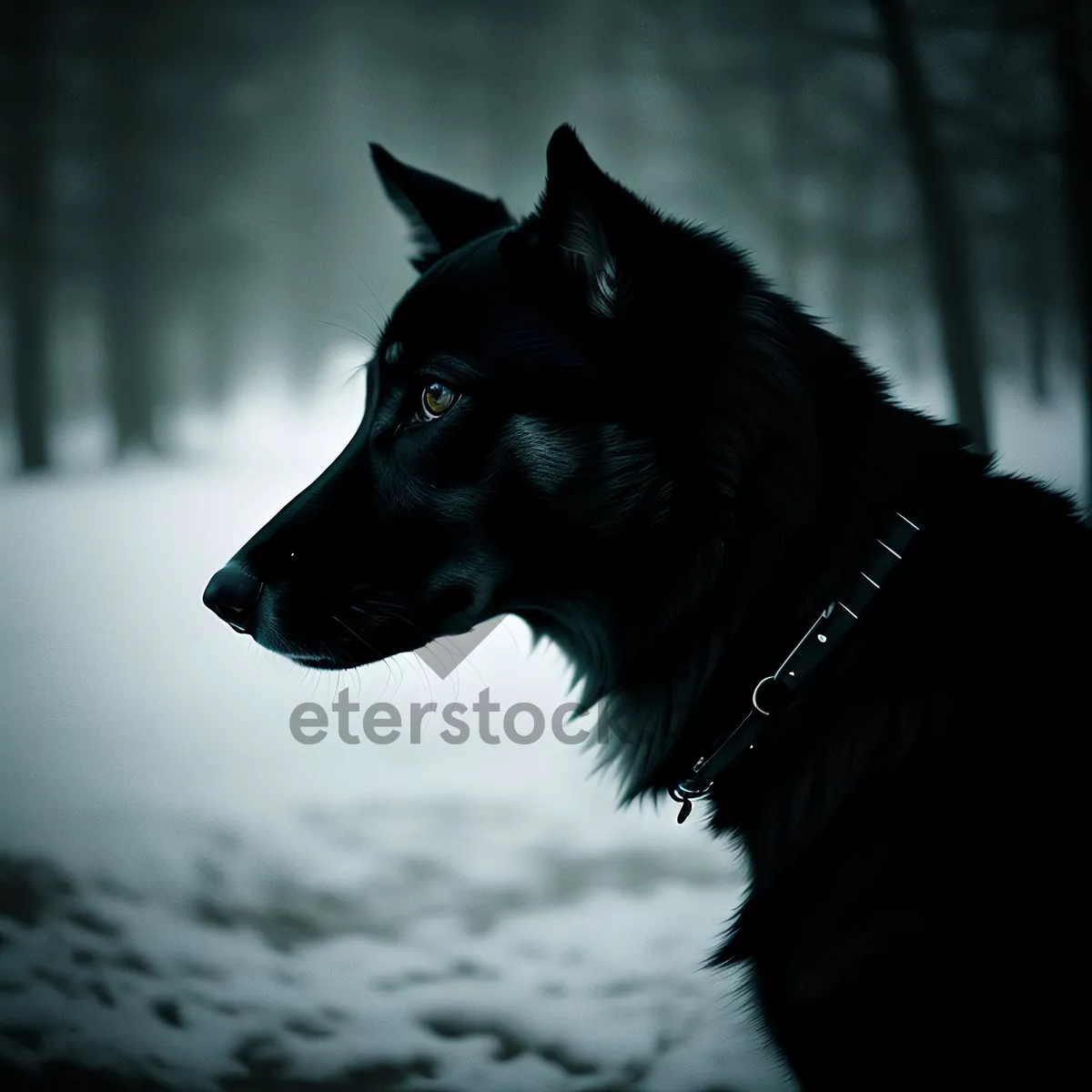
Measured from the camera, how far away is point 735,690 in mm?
1299

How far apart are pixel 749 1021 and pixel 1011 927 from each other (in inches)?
19.0

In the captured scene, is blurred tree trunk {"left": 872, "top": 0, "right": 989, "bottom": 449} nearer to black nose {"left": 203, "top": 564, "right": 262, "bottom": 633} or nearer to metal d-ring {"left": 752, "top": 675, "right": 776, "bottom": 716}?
metal d-ring {"left": 752, "top": 675, "right": 776, "bottom": 716}

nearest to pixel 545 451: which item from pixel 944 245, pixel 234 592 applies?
pixel 234 592

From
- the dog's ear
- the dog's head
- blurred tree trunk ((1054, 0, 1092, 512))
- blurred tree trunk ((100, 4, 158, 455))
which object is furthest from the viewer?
blurred tree trunk ((100, 4, 158, 455))

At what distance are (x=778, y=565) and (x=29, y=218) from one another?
176 inches

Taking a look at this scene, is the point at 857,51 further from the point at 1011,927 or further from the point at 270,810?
the point at 270,810

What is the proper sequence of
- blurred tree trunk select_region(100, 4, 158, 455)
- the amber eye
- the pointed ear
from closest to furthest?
the pointed ear < the amber eye < blurred tree trunk select_region(100, 4, 158, 455)

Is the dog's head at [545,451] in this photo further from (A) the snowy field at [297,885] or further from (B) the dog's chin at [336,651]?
(A) the snowy field at [297,885]

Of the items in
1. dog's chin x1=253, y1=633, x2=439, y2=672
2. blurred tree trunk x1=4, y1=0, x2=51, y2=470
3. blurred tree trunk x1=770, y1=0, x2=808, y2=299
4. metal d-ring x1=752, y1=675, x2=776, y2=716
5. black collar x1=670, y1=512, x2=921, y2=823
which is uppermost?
blurred tree trunk x1=770, y1=0, x2=808, y2=299

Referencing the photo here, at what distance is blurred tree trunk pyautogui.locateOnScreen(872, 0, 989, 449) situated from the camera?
292 centimetres

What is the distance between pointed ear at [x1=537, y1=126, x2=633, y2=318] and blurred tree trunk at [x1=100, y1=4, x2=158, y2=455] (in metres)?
2.89

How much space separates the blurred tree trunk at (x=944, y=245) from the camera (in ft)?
9.57

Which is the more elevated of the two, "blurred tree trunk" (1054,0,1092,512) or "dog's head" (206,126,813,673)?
"blurred tree trunk" (1054,0,1092,512)

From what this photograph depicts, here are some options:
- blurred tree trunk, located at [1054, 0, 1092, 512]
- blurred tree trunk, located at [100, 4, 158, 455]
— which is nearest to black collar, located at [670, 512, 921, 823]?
blurred tree trunk, located at [1054, 0, 1092, 512]
